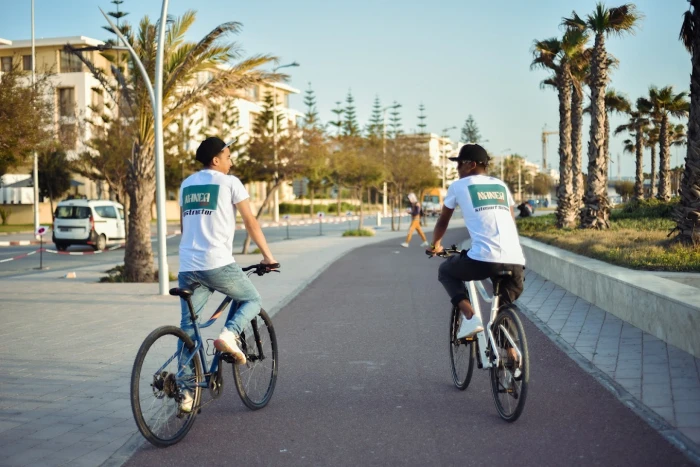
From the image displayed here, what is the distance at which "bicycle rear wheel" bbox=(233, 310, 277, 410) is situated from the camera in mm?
6016

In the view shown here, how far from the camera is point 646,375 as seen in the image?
274 inches

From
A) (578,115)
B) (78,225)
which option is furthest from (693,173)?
(78,225)

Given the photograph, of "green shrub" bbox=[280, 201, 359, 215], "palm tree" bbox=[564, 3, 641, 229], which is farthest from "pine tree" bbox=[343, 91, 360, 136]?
"palm tree" bbox=[564, 3, 641, 229]

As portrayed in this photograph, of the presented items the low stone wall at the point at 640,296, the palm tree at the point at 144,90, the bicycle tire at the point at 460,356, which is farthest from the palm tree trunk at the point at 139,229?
the bicycle tire at the point at 460,356

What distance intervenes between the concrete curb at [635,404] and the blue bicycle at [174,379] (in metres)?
2.73

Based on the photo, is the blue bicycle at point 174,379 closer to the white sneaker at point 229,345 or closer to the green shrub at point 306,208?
the white sneaker at point 229,345

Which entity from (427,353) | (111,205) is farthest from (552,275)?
(111,205)

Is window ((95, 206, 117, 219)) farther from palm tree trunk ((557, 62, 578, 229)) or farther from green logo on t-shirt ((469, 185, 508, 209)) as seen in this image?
green logo on t-shirt ((469, 185, 508, 209))

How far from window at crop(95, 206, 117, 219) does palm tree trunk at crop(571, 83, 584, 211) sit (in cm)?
1636

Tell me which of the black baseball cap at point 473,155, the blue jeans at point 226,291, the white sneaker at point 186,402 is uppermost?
the black baseball cap at point 473,155

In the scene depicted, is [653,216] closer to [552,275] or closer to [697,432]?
[552,275]

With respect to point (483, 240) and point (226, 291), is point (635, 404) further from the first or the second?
point (226, 291)

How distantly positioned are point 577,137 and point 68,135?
86.1 ft

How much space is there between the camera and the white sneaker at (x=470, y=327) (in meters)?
6.00
